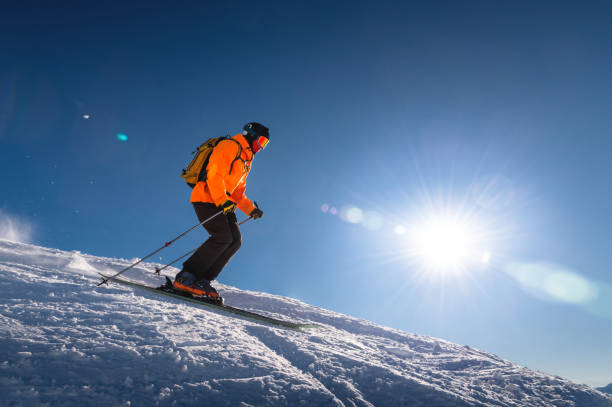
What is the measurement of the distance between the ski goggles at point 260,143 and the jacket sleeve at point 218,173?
2.42ft

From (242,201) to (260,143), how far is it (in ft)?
4.23

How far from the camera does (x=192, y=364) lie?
3.09 metres

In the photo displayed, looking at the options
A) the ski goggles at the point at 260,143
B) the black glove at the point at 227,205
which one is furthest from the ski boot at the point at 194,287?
the ski goggles at the point at 260,143

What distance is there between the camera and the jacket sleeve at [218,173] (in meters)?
5.67

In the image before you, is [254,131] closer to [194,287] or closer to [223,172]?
[223,172]

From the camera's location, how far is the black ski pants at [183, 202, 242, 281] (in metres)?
6.06

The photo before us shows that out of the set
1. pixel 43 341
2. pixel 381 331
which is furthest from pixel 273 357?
pixel 381 331

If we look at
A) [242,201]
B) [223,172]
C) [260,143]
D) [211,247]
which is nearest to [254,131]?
[260,143]

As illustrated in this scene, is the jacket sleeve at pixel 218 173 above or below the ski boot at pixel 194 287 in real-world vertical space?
above

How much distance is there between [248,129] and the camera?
6316 mm

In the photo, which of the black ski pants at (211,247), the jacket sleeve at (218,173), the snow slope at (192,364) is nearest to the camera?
the snow slope at (192,364)

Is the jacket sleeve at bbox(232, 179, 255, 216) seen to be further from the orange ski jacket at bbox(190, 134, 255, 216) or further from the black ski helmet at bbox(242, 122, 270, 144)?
the black ski helmet at bbox(242, 122, 270, 144)

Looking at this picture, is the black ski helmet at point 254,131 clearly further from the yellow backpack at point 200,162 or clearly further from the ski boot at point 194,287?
the ski boot at point 194,287

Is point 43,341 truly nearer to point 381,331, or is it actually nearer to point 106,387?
point 106,387
